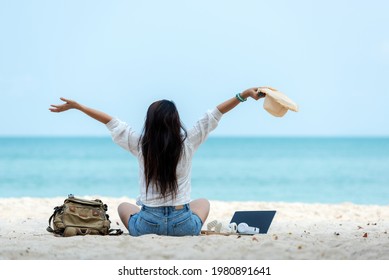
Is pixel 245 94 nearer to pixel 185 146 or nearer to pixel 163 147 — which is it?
pixel 185 146

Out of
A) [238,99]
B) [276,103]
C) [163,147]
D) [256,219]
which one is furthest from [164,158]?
[256,219]

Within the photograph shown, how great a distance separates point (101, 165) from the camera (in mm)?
37000

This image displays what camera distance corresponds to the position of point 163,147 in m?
5.35

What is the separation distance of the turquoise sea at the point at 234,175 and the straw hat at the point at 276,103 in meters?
15.0

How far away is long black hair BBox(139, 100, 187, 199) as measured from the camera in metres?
5.35

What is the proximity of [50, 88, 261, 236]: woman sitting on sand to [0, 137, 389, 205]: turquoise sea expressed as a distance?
15200mm

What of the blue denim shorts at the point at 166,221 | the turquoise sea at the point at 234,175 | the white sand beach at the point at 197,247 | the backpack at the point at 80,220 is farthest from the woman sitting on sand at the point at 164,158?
the turquoise sea at the point at 234,175

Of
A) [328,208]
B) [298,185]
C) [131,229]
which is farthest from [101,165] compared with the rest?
[131,229]

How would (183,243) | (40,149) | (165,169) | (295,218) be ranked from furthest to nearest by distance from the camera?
(40,149), (295,218), (165,169), (183,243)

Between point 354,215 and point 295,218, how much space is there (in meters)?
1.00

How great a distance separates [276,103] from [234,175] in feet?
84.5

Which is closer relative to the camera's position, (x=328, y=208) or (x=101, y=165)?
(x=328, y=208)
